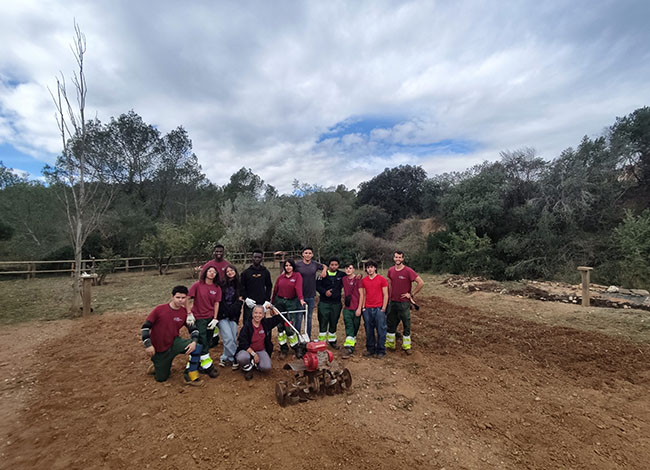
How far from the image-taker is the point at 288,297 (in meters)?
4.95

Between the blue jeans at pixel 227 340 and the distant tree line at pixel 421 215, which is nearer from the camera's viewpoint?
the blue jeans at pixel 227 340

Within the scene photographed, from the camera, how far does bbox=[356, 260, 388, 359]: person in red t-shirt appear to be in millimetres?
4828

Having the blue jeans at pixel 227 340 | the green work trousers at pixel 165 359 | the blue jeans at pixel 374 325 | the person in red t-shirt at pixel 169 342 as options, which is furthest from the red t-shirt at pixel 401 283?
the green work trousers at pixel 165 359

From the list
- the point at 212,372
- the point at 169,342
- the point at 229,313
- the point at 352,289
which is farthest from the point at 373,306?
the point at 169,342

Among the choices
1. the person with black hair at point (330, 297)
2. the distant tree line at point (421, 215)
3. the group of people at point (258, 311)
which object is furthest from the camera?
the distant tree line at point (421, 215)

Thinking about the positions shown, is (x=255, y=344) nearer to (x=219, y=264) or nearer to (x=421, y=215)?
(x=219, y=264)

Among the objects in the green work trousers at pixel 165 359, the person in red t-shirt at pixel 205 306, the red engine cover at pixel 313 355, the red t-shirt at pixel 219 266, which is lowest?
the green work trousers at pixel 165 359

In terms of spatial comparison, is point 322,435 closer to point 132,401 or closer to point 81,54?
point 132,401

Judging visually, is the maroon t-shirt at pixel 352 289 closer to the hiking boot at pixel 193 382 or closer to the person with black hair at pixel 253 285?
the person with black hair at pixel 253 285

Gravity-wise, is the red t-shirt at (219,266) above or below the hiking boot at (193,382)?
above

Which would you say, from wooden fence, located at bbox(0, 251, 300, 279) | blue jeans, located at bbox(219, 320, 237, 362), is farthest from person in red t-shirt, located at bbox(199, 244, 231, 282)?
wooden fence, located at bbox(0, 251, 300, 279)

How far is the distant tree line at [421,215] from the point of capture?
42.5ft

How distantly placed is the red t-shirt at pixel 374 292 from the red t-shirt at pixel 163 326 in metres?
2.75

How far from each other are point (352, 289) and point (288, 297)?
1.05m
